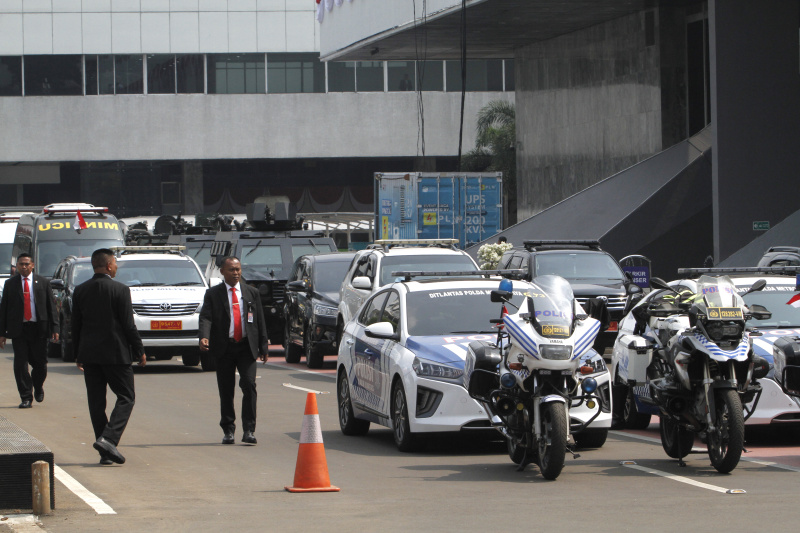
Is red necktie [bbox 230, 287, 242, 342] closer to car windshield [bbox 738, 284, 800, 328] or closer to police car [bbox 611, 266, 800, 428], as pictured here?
police car [bbox 611, 266, 800, 428]

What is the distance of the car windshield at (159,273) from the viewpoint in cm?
2366

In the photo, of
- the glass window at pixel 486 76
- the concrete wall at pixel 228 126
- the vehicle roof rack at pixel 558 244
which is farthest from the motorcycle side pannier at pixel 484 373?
the glass window at pixel 486 76

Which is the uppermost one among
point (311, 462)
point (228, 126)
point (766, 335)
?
point (228, 126)

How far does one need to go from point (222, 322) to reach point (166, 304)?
32.5ft

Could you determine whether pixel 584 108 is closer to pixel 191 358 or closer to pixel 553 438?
pixel 191 358

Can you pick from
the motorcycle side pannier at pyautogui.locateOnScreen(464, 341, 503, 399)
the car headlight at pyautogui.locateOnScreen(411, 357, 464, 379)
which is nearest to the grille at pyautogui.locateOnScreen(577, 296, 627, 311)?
the car headlight at pyautogui.locateOnScreen(411, 357, 464, 379)

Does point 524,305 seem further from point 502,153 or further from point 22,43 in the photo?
point 22,43

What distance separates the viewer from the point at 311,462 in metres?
9.59

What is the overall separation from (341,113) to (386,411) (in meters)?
62.5

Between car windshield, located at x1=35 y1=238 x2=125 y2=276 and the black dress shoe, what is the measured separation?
19.5m

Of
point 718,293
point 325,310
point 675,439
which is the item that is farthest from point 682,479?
point 325,310

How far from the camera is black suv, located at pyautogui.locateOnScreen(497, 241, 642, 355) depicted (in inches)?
885

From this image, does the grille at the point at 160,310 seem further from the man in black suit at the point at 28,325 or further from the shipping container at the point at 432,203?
the shipping container at the point at 432,203

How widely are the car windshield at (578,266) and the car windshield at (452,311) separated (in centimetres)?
1086
